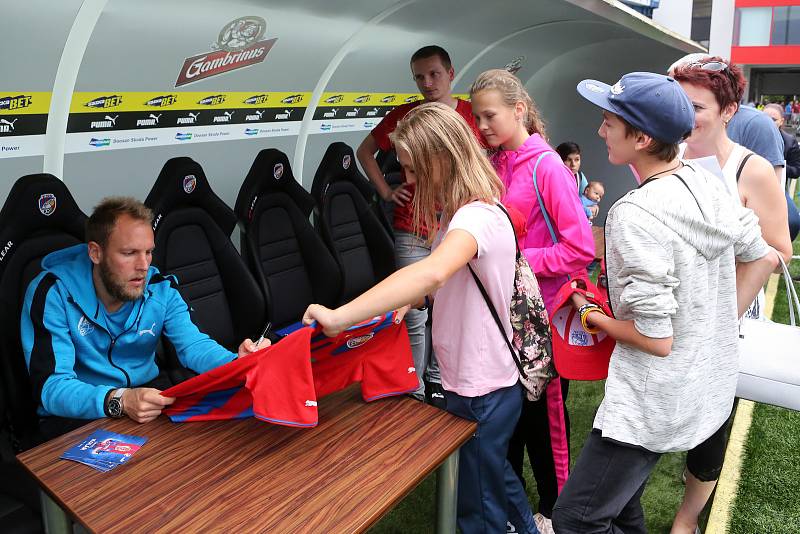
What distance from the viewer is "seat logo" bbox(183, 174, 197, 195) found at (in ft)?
9.60

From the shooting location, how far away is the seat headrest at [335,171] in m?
4.15

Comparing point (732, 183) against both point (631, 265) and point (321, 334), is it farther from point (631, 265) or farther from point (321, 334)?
point (321, 334)

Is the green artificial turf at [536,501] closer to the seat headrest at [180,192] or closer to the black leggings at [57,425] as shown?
the black leggings at [57,425]

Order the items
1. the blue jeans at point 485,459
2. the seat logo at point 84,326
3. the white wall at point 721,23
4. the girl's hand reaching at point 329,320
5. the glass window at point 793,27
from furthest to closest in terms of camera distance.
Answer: the glass window at point 793,27 < the white wall at point 721,23 < the seat logo at point 84,326 < the blue jeans at point 485,459 < the girl's hand reaching at point 329,320

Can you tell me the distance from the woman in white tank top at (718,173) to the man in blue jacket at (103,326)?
60.1 inches

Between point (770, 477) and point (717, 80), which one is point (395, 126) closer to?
point (717, 80)

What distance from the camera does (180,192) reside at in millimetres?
2924

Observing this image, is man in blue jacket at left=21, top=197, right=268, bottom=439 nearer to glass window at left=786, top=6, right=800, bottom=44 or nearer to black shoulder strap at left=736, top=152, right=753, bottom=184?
black shoulder strap at left=736, top=152, right=753, bottom=184

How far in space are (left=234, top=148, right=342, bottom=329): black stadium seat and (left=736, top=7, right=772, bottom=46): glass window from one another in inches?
1179

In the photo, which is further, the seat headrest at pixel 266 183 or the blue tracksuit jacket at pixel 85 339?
the seat headrest at pixel 266 183

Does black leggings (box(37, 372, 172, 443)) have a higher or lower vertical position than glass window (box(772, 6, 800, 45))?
lower

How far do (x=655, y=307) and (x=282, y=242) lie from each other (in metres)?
2.51

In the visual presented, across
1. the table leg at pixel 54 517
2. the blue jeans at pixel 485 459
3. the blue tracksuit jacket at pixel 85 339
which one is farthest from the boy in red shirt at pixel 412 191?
the table leg at pixel 54 517

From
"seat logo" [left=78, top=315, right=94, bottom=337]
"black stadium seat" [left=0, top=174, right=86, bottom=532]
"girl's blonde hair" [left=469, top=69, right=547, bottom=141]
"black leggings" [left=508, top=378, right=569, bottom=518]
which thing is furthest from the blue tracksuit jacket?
"girl's blonde hair" [left=469, top=69, right=547, bottom=141]
